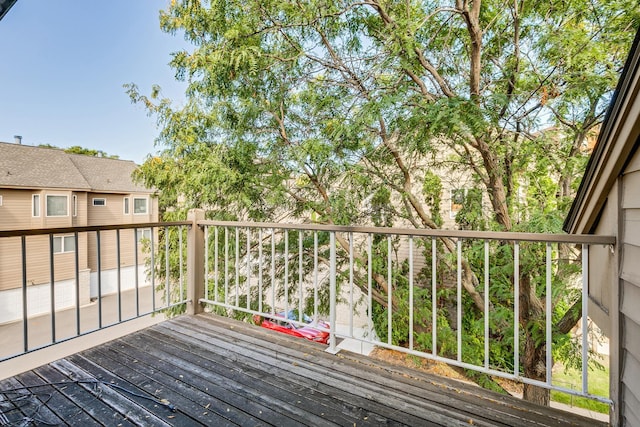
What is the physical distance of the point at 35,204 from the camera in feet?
24.2

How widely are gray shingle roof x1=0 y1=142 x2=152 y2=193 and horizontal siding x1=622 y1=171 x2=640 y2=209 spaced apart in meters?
7.01

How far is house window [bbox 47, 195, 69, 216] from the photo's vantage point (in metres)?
7.69

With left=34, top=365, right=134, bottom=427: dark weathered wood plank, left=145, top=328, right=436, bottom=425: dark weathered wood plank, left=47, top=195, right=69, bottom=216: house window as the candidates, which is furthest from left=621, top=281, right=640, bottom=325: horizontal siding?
left=47, top=195, right=69, bottom=216: house window

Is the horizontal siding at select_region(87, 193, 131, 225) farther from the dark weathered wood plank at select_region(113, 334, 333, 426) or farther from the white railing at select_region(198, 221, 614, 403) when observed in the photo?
the dark weathered wood plank at select_region(113, 334, 333, 426)

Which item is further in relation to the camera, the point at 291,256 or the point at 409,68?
the point at 291,256

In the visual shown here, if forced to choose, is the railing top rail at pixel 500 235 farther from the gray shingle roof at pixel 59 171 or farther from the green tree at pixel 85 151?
the green tree at pixel 85 151

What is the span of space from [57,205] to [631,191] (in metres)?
10.4

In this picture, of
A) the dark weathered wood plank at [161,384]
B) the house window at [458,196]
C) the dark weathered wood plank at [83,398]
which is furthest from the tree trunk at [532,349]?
the dark weathered wood plank at [83,398]

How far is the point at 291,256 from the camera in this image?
5.02 meters

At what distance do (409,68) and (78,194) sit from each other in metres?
9.73

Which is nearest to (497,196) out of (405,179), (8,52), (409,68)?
(405,179)

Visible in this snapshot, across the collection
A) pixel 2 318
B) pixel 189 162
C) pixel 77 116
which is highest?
pixel 77 116

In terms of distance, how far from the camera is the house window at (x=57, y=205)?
7.69 m

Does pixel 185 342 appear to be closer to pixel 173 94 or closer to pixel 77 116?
pixel 173 94
